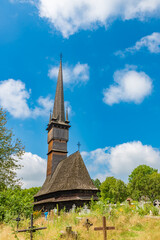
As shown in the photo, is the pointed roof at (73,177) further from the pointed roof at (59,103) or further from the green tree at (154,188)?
the green tree at (154,188)

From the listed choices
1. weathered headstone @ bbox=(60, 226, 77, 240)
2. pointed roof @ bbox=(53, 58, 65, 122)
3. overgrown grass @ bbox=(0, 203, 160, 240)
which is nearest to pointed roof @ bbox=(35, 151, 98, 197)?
pointed roof @ bbox=(53, 58, 65, 122)

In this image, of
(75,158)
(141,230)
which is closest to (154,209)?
(141,230)

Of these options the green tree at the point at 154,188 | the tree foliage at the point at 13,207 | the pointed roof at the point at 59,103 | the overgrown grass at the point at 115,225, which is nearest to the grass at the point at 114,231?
the overgrown grass at the point at 115,225

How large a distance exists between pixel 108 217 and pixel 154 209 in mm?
3413

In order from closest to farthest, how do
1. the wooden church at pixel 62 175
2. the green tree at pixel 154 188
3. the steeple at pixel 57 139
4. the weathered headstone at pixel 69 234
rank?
the weathered headstone at pixel 69 234 → the wooden church at pixel 62 175 → the steeple at pixel 57 139 → the green tree at pixel 154 188

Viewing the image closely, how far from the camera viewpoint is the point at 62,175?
98.8 ft

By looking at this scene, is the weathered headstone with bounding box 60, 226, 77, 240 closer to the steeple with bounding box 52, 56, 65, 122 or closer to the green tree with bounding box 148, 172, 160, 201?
the steeple with bounding box 52, 56, 65, 122

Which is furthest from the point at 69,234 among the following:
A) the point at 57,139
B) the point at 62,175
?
the point at 57,139

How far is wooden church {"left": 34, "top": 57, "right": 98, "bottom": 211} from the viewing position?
84.0ft

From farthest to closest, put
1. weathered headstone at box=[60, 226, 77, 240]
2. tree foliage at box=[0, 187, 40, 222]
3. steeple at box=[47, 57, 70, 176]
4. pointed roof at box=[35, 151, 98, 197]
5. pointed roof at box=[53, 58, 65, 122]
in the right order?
1. pointed roof at box=[53, 58, 65, 122]
2. steeple at box=[47, 57, 70, 176]
3. pointed roof at box=[35, 151, 98, 197]
4. tree foliage at box=[0, 187, 40, 222]
5. weathered headstone at box=[60, 226, 77, 240]

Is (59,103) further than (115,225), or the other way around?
(59,103)

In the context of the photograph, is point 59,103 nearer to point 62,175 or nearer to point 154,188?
point 62,175

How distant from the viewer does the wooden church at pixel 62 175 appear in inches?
1008

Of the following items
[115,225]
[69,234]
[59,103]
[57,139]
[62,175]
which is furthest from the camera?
[59,103]
